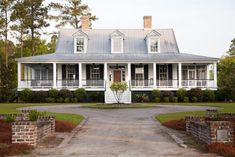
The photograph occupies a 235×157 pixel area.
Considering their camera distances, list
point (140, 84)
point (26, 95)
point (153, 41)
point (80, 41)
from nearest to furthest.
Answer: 1. point (26, 95)
2. point (140, 84)
3. point (153, 41)
4. point (80, 41)

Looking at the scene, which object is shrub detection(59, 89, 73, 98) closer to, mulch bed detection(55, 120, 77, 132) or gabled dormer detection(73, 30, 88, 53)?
gabled dormer detection(73, 30, 88, 53)

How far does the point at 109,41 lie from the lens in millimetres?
45188

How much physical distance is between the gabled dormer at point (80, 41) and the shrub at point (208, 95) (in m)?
13.4

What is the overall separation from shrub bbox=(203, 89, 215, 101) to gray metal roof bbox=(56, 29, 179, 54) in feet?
24.5

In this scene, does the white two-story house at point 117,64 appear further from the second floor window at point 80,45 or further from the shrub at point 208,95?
the shrub at point 208,95

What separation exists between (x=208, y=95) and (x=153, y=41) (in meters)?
9.14

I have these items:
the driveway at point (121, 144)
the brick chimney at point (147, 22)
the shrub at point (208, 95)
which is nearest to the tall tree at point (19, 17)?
the brick chimney at point (147, 22)

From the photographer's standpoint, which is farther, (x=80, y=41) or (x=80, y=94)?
(x=80, y=41)

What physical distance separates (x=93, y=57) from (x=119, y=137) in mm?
27262

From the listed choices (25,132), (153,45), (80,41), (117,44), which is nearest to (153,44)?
(153,45)

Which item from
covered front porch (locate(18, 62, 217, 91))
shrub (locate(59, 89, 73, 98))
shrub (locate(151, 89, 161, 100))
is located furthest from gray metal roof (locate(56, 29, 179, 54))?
shrub (locate(59, 89, 73, 98))

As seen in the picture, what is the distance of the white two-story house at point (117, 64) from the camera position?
39.4m

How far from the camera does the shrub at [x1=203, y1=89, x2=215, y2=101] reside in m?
37.6

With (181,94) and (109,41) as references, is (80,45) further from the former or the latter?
(181,94)
